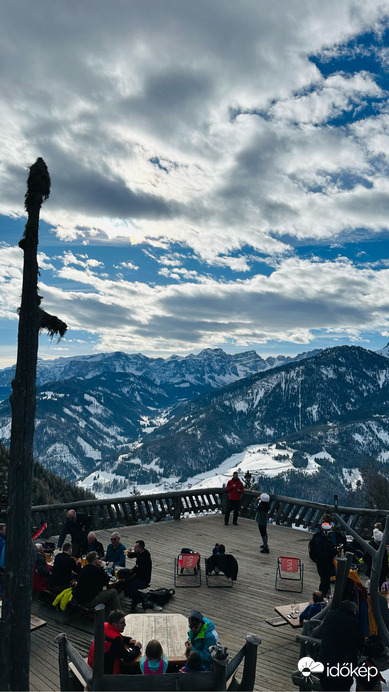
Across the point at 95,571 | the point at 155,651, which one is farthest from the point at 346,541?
the point at 155,651

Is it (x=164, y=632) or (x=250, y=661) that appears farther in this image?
(x=164, y=632)

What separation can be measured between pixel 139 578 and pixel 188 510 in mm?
7647

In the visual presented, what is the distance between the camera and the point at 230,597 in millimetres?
10711

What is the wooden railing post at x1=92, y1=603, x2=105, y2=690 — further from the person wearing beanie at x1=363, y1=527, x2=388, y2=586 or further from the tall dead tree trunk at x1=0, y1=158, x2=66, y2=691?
the person wearing beanie at x1=363, y1=527, x2=388, y2=586

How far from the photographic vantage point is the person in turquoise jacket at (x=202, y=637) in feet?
22.0

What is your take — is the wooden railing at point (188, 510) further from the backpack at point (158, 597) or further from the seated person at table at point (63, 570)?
the backpack at point (158, 597)

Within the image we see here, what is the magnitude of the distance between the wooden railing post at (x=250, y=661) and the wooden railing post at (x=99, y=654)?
5.29ft

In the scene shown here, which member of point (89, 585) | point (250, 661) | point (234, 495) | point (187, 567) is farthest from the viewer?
point (234, 495)

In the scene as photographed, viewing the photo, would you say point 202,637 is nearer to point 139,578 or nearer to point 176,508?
point 139,578

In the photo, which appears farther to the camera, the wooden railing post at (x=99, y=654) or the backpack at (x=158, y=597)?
the backpack at (x=158, y=597)

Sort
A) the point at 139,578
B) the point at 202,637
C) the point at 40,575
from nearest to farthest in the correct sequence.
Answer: the point at 202,637
the point at 139,578
the point at 40,575

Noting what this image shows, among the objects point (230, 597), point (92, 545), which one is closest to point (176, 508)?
point (92, 545)

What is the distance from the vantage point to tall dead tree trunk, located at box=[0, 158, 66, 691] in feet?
20.5

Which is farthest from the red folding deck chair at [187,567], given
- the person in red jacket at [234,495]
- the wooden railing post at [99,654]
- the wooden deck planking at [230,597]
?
the wooden railing post at [99,654]
